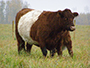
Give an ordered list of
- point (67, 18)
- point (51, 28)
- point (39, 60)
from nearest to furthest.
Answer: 1. point (39, 60)
2. point (67, 18)
3. point (51, 28)

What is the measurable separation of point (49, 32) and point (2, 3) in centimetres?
5564

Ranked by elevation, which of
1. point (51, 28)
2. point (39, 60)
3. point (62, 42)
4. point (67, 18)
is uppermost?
point (67, 18)

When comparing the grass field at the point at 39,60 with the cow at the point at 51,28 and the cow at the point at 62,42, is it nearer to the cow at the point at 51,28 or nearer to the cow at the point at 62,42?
the cow at the point at 62,42

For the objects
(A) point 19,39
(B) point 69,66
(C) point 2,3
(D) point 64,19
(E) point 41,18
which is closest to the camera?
(B) point 69,66

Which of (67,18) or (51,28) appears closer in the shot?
(67,18)

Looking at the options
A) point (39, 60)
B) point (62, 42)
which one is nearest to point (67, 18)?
point (62, 42)

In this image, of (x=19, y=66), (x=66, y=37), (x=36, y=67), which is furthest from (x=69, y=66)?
(x=66, y=37)

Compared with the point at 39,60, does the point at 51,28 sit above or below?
above

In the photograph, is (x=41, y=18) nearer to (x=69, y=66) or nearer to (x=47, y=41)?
(x=47, y=41)

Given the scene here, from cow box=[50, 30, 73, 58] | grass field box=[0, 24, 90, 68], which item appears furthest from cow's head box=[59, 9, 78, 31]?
grass field box=[0, 24, 90, 68]

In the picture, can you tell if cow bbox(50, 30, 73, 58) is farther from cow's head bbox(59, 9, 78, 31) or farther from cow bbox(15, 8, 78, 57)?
cow's head bbox(59, 9, 78, 31)

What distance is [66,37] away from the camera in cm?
516

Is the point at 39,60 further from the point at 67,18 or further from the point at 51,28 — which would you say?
the point at 67,18

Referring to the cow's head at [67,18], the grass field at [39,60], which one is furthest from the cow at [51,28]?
the grass field at [39,60]
